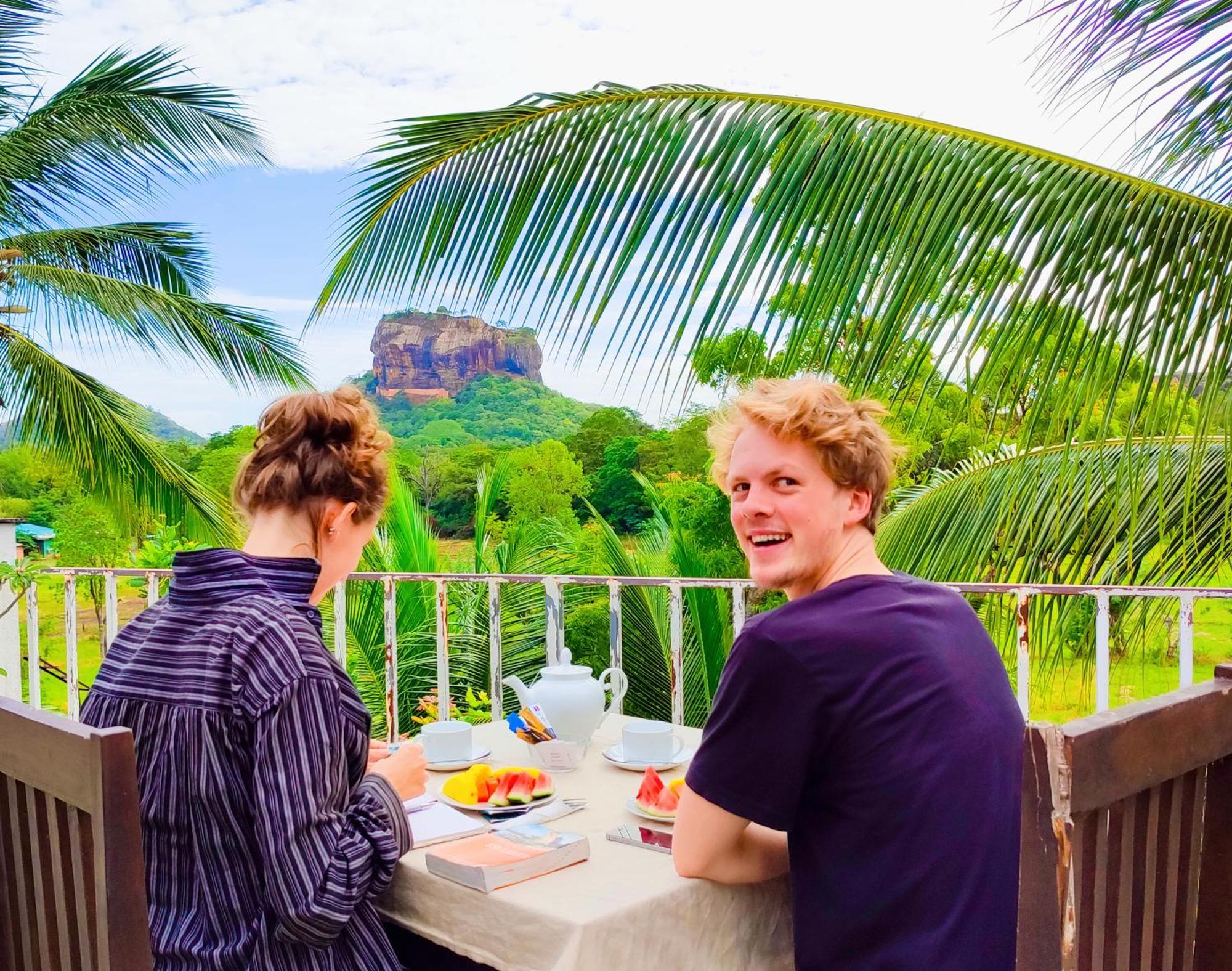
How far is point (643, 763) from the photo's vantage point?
1889 mm

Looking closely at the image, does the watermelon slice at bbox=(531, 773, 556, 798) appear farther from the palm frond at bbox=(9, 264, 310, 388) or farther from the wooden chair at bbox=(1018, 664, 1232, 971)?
the palm frond at bbox=(9, 264, 310, 388)

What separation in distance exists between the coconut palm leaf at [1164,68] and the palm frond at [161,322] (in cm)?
868

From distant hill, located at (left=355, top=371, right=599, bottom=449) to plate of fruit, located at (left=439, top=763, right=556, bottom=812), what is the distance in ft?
70.1

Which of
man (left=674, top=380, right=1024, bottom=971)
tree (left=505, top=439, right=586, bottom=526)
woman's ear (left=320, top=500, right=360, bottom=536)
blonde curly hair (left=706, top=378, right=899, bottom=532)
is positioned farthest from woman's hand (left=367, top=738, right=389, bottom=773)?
tree (left=505, top=439, right=586, bottom=526)

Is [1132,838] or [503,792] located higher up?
[1132,838]

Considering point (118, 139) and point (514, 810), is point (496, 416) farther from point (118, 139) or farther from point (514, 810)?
point (514, 810)

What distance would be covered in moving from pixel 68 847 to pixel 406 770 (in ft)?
1.62

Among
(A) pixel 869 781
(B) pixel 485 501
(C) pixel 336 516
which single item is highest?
(C) pixel 336 516

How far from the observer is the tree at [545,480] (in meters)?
24.0

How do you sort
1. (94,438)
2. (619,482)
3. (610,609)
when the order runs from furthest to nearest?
(619,482) → (94,438) → (610,609)

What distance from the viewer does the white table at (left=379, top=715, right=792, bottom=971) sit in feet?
4.08

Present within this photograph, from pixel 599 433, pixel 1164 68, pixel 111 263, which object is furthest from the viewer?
pixel 599 433

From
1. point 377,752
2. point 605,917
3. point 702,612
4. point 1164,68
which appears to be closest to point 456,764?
point 377,752

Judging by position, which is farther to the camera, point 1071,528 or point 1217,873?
point 1071,528
